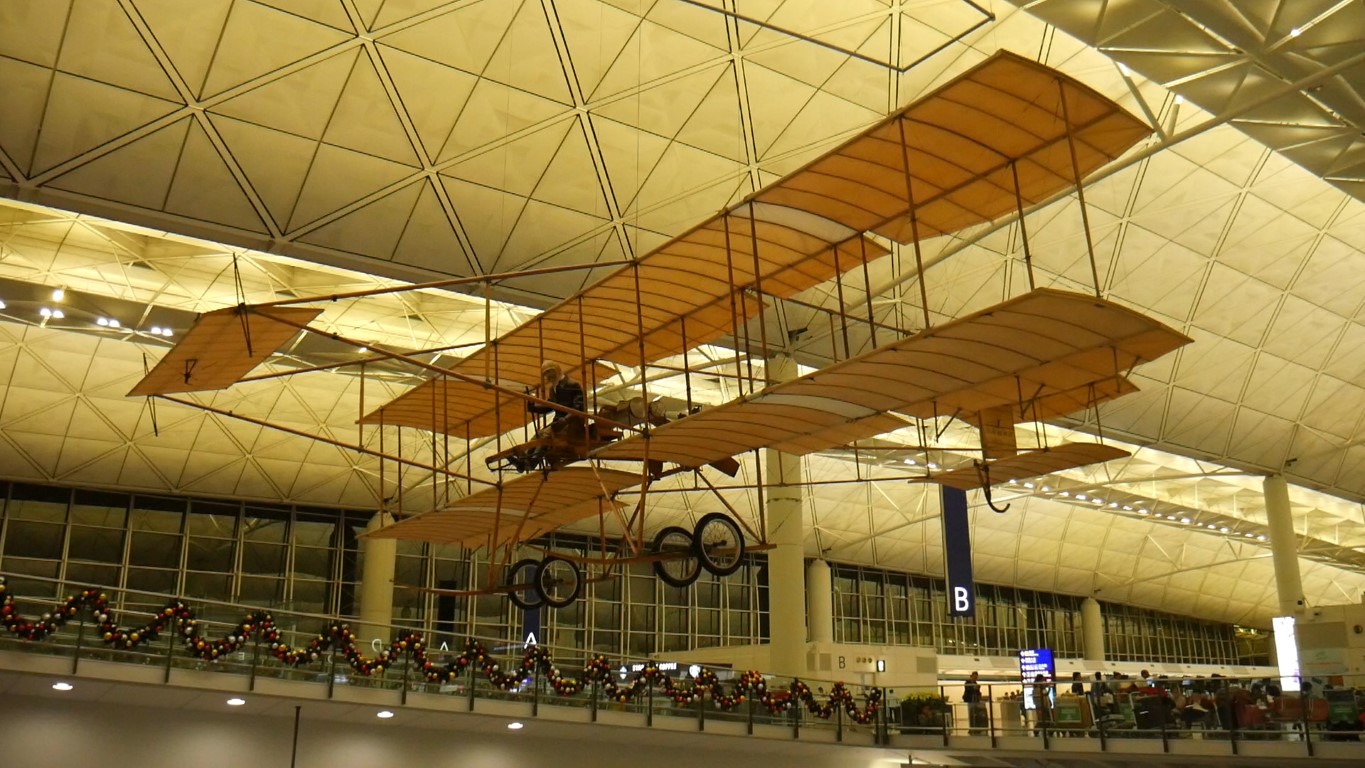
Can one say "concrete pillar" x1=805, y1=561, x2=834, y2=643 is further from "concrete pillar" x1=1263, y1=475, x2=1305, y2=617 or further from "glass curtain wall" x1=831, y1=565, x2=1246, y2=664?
"concrete pillar" x1=1263, y1=475, x2=1305, y2=617

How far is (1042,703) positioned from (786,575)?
5.67m

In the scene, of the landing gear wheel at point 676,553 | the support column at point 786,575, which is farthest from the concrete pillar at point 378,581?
the landing gear wheel at point 676,553

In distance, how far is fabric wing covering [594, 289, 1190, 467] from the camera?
34.4 ft

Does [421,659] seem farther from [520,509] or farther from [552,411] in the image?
[552,411]

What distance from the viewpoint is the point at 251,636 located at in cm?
1645

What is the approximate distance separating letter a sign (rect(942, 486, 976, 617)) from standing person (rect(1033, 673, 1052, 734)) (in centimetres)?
369

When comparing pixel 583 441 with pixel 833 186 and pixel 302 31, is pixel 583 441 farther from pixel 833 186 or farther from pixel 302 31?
pixel 302 31

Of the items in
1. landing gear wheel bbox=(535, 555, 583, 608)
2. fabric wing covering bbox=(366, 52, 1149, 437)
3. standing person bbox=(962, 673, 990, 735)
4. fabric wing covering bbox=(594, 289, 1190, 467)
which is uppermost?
fabric wing covering bbox=(366, 52, 1149, 437)

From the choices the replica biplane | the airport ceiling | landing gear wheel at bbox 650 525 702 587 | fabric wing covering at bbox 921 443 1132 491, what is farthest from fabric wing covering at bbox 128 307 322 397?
fabric wing covering at bbox 921 443 1132 491

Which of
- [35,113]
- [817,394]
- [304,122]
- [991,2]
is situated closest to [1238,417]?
[991,2]

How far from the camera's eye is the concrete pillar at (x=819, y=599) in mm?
40875

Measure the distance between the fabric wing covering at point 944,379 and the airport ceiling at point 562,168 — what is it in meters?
3.27

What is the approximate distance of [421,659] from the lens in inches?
708

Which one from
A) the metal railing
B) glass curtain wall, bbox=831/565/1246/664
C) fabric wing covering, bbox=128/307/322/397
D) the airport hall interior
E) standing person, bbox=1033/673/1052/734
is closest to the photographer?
fabric wing covering, bbox=128/307/322/397
